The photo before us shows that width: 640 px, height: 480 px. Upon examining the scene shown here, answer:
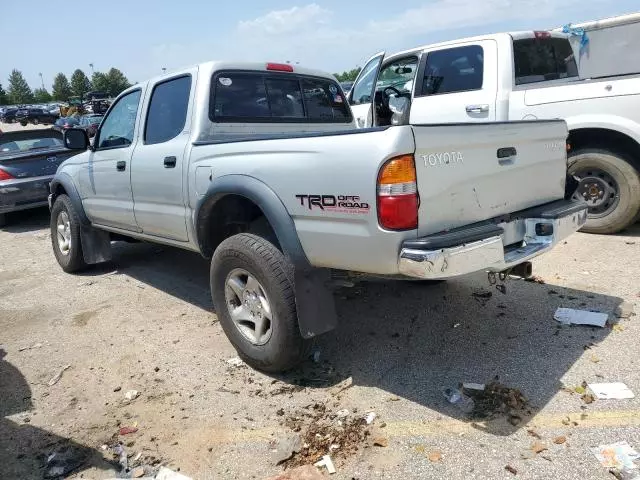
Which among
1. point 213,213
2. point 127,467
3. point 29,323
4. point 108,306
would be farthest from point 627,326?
point 29,323

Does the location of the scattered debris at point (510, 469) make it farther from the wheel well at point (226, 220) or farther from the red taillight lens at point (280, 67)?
the red taillight lens at point (280, 67)

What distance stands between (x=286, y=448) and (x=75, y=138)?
4.21m

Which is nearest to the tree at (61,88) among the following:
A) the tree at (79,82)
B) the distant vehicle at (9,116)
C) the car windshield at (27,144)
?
the tree at (79,82)

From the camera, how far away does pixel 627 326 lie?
3.81m

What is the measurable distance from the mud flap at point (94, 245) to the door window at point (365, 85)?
375cm

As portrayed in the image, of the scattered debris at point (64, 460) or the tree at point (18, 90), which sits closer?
the scattered debris at point (64, 460)

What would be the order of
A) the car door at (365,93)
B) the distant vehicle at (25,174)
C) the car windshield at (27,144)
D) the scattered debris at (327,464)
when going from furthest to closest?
the car windshield at (27,144) → the distant vehicle at (25,174) → the car door at (365,93) → the scattered debris at (327,464)

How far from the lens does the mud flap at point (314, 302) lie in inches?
121

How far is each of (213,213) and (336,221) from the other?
1223mm

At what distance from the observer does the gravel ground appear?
268cm

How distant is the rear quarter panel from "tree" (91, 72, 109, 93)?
92.4 meters

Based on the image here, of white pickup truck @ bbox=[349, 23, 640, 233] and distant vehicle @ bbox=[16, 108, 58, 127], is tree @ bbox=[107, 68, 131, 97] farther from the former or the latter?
white pickup truck @ bbox=[349, 23, 640, 233]

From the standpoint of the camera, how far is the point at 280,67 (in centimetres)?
450

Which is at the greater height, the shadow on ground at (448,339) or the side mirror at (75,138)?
the side mirror at (75,138)
